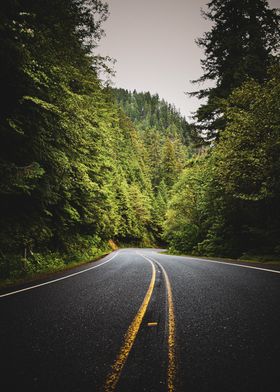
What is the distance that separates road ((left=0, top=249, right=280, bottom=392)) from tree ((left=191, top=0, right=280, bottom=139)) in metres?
A: 13.0

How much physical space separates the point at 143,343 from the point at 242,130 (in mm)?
11246

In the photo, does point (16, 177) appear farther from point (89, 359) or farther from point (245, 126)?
point (245, 126)

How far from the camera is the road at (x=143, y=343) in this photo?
209 centimetres

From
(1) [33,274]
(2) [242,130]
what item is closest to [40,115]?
(1) [33,274]

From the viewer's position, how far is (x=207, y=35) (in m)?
17.6

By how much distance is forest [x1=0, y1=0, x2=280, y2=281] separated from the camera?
23.6 ft

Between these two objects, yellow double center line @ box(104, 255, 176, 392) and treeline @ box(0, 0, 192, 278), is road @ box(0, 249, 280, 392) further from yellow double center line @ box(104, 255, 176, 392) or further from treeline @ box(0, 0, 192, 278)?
treeline @ box(0, 0, 192, 278)

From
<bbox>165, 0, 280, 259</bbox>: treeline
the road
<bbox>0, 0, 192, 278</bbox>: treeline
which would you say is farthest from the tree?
the road

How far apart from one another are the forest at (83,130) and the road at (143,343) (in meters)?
4.44

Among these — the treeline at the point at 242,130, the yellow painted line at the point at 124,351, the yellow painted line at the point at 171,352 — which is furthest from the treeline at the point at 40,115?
the treeline at the point at 242,130

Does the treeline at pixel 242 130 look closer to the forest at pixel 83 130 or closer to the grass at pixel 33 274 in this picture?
the forest at pixel 83 130

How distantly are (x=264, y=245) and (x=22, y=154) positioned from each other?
553 inches

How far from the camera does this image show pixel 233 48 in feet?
53.6

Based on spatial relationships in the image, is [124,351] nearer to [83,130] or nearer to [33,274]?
[83,130]
